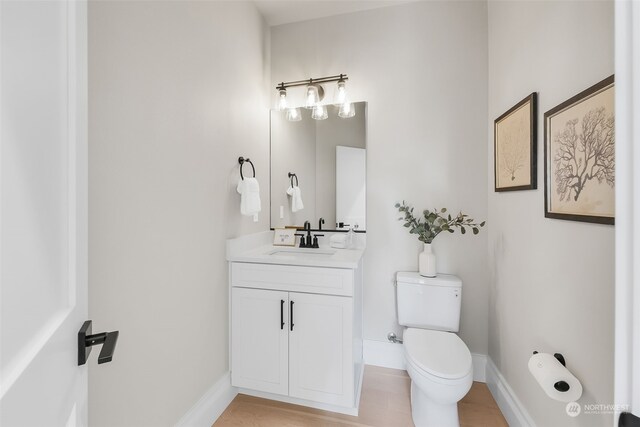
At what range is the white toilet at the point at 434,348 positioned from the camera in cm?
133

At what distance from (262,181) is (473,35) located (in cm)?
188

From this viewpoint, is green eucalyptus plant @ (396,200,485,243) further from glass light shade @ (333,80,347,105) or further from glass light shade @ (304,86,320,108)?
glass light shade @ (304,86,320,108)

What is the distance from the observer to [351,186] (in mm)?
Answer: 2186

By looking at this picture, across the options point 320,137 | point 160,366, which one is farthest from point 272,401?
point 320,137

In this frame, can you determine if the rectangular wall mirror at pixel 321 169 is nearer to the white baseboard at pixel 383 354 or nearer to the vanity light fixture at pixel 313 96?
the vanity light fixture at pixel 313 96

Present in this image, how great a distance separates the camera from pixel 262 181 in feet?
7.22

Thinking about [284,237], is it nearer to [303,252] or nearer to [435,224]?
[303,252]

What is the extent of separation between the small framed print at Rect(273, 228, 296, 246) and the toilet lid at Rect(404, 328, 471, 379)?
1071 mm

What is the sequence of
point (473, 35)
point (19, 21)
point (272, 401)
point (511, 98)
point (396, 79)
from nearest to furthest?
point (19, 21) → point (511, 98) → point (272, 401) → point (473, 35) → point (396, 79)

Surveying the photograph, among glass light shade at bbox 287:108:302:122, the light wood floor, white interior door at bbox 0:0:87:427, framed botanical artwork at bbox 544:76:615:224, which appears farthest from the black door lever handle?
glass light shade at bbox 287:108:302:122

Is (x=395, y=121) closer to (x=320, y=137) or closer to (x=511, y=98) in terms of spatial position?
(x=320, y=137)

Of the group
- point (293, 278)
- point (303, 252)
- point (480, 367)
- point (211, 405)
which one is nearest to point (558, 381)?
point (480, 367)

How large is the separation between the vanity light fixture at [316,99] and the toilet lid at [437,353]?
5.41ft

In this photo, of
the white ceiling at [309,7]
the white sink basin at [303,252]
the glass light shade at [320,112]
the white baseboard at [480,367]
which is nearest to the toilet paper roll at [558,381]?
the white baseboard at [480,367]
